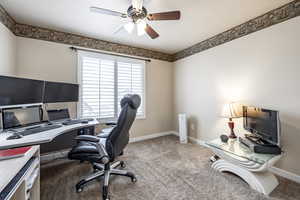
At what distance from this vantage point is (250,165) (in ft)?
5.52

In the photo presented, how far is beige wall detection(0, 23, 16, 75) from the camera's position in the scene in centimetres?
195

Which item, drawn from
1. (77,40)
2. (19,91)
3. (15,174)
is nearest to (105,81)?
(77,40)

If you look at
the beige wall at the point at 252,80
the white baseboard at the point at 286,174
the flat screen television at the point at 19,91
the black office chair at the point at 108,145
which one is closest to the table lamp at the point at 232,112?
the beige wall at the point at 252,80

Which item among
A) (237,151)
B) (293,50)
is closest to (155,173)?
(237,151)

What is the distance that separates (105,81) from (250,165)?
2.94m

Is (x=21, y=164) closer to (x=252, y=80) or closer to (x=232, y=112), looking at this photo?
(x=232, y=112)

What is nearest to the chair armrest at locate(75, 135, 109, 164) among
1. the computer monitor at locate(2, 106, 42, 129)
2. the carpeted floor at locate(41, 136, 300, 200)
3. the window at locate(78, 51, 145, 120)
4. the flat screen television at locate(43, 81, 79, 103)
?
the carpeted floor at locate(41, 136, 300, 200)

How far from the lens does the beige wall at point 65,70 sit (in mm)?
2434

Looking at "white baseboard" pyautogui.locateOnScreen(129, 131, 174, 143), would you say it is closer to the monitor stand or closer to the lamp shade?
the lamp shade

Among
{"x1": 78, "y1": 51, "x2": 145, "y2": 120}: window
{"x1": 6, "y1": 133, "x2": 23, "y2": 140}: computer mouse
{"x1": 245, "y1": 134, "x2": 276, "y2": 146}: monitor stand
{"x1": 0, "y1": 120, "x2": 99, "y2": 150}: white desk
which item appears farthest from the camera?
{"x1": 78, "y1": 51, "x2": 145, "y2": 120}: window

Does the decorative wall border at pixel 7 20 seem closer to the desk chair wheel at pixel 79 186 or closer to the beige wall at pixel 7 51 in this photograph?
the beige wall at pixel 7 51

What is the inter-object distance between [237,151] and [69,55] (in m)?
3.36

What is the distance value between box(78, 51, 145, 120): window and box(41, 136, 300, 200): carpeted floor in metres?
1.12

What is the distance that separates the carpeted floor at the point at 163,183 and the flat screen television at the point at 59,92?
1121mm
